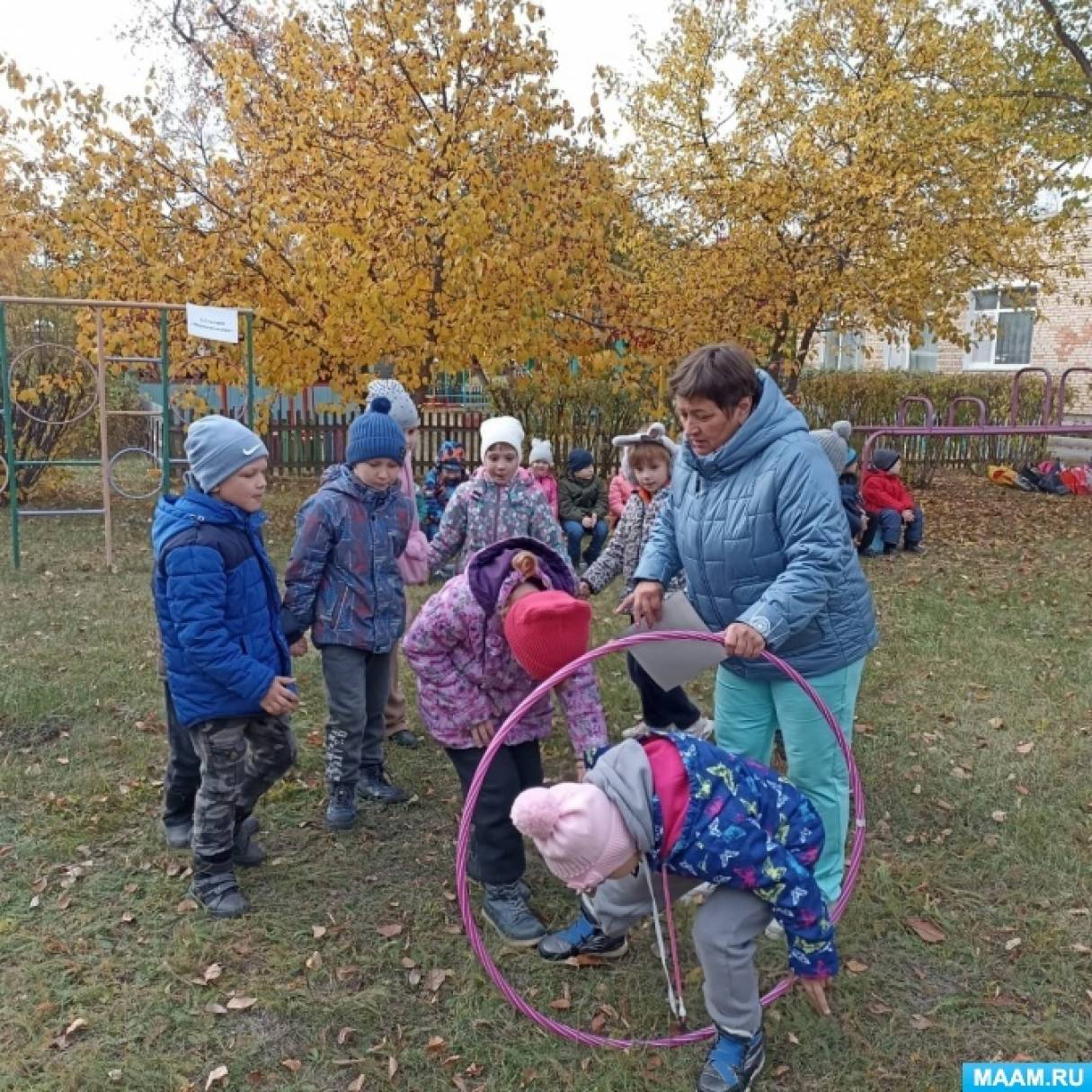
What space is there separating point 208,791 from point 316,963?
702 millimetres

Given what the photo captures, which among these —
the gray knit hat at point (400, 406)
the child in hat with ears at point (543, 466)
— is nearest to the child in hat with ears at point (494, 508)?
the gray knit hat at point (400, 406)

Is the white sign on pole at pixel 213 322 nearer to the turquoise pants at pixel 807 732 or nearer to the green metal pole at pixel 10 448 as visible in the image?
the green metal pole at pixel 10 448

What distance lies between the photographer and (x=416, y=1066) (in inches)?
110

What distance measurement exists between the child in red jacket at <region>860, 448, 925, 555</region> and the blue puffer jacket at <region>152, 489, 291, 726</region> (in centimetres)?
812

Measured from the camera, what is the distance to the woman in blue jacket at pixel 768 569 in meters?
2.72

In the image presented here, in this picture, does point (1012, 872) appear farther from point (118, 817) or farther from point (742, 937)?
point (118, 817)

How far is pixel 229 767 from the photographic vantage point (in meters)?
3.34

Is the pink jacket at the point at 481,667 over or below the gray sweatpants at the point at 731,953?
over

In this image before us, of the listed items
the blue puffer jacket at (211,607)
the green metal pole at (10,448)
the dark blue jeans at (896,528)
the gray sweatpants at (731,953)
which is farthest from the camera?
the dark blue jeans at (896,528)

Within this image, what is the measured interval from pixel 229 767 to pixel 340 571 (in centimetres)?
89

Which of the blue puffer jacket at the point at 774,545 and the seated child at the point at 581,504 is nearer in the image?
the blue puffer jacket at the point at 774,545

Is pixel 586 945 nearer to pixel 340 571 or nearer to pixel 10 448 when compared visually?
pixel 340 571

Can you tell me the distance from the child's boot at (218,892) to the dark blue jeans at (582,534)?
5.92 metres

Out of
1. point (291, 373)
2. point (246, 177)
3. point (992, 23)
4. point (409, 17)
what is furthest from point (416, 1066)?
point (992, 23)
